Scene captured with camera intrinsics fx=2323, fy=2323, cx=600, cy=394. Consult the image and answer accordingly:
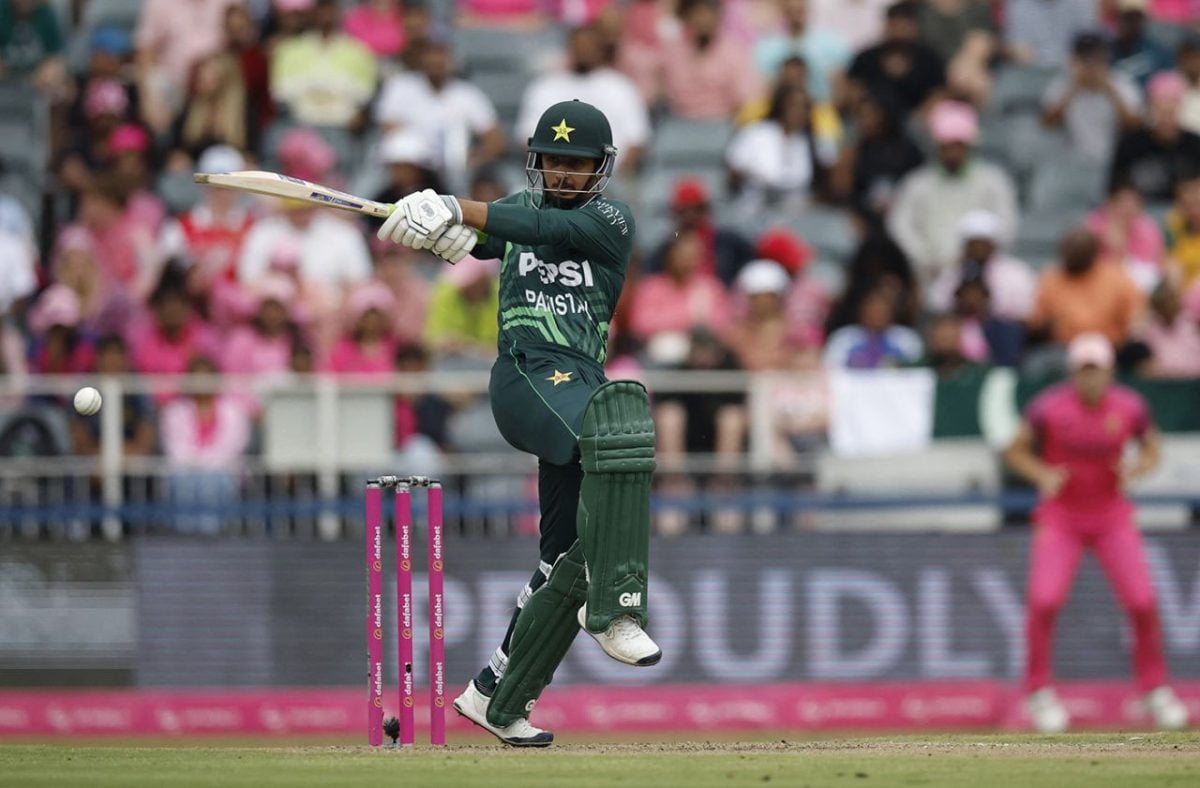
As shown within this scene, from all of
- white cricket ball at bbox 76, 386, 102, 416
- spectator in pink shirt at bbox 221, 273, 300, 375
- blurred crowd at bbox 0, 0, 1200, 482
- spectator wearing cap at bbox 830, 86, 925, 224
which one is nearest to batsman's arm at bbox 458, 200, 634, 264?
white cricket ball at bbox 76, 386, 102, 416

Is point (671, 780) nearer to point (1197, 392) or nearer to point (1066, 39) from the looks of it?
point (1197, 392)

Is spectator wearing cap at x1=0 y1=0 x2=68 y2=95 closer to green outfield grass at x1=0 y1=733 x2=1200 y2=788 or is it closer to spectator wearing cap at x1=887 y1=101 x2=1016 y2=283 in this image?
spectator wearing cap at x1=887 y1=101 x2=1016 y2=283

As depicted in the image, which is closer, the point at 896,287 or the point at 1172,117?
the point at 896,287

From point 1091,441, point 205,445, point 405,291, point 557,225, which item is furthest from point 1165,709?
point 557,225

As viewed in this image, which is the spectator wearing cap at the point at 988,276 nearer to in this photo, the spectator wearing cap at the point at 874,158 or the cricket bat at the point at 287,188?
the spectator wearing cap at the point at 874,158

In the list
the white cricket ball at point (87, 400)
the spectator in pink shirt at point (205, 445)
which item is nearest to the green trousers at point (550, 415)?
the white cricket ball at point (87, 400)

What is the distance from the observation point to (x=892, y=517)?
13.7m

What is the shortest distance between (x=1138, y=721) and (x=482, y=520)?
12.9 ft

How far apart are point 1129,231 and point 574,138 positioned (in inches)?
330

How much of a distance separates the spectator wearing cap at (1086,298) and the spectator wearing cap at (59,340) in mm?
5868

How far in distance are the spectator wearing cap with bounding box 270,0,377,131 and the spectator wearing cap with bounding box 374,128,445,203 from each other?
3.94 ft

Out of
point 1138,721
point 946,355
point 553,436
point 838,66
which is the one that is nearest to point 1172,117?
point 838,66

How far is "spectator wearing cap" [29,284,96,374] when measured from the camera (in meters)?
14.1

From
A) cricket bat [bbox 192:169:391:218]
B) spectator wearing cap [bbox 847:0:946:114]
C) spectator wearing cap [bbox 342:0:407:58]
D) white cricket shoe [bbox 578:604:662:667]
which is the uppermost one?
spectator wearing cap [bbox 342:0:407:58]
